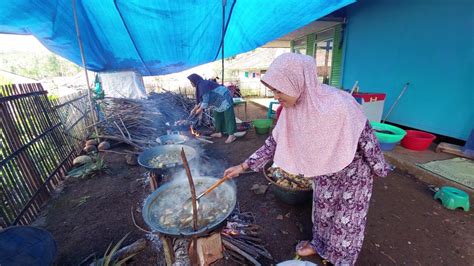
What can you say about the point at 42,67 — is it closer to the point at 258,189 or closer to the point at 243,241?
the point at 258,189

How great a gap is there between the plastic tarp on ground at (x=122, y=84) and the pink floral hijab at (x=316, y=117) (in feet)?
28.8

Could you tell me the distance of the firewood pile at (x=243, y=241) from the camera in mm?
2154

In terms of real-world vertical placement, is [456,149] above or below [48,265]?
below

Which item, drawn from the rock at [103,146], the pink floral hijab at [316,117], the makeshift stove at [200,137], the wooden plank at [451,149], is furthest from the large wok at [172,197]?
the wooden plank at [451,149]

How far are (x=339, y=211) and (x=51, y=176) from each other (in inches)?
180

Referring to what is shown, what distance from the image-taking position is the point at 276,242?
2.50 meters

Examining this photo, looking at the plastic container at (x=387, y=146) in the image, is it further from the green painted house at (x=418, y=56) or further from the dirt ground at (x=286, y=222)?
the green painted house at (x=418, y=56)

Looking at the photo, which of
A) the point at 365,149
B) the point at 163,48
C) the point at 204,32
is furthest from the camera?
the point at 163,48

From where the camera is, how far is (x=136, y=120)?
677 cm

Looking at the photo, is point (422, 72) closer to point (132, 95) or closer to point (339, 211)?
point (339, 211)

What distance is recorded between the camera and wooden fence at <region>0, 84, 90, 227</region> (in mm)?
2844

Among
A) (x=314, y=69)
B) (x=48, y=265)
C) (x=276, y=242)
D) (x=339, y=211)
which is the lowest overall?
(x=276, y=242)

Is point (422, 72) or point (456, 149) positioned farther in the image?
point (422, 72)

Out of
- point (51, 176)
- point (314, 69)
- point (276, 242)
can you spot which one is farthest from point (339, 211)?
point (51, 176)
